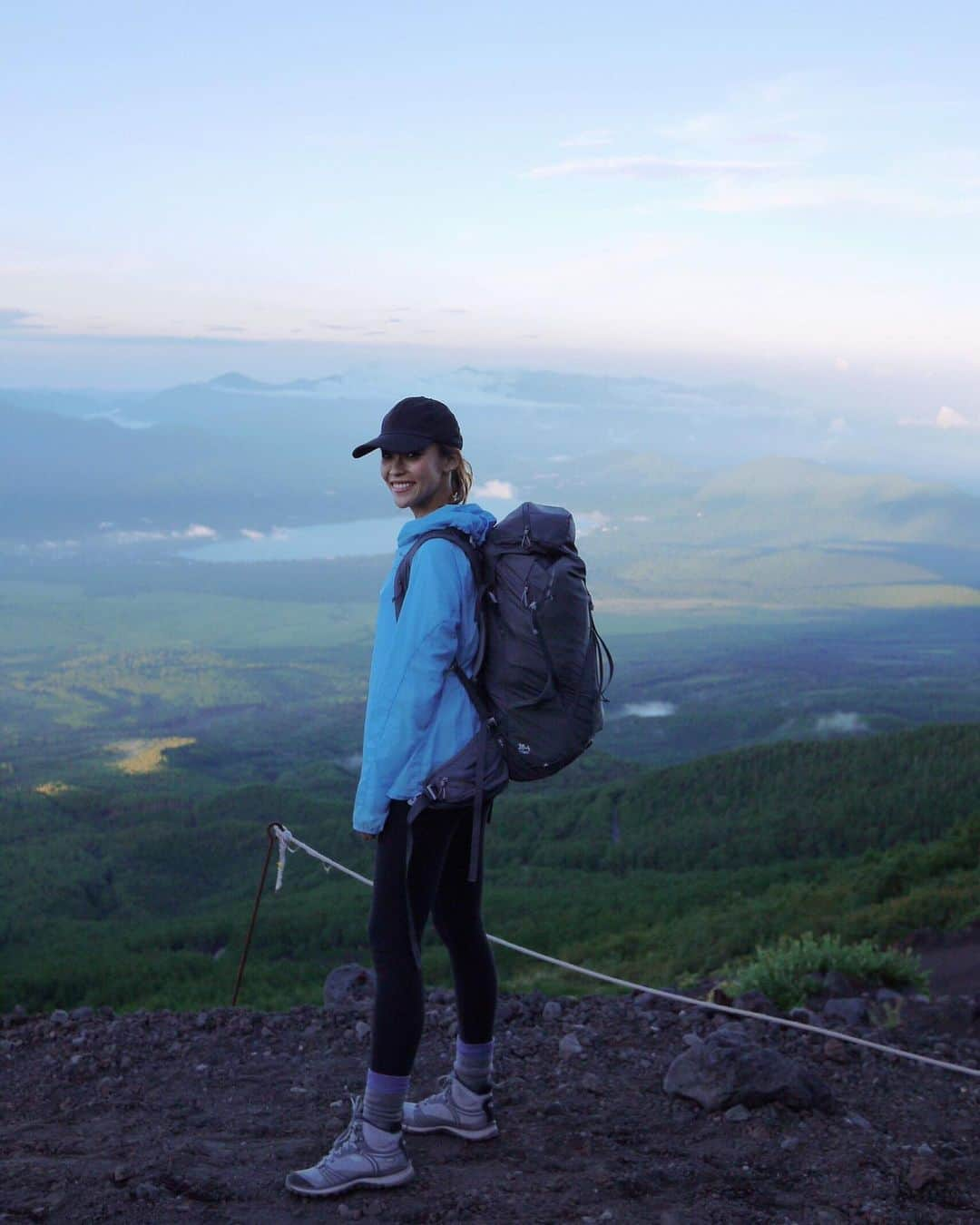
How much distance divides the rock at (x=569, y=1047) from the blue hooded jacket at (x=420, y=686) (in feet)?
6.43

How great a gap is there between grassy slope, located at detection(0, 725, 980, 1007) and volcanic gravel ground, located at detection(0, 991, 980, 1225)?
172 inches

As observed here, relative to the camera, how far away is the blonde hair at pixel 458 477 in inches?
144

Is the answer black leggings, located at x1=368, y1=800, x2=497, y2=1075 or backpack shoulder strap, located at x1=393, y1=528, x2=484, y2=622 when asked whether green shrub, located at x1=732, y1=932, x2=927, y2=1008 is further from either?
backpack shoulder strap, located at x1=393, y1=528, x2=484, y2=622

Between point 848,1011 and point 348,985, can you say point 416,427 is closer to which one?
point 848,1011

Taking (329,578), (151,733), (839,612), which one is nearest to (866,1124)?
(151,733)

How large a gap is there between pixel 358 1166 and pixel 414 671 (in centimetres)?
146

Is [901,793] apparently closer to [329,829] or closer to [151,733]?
[329,829]

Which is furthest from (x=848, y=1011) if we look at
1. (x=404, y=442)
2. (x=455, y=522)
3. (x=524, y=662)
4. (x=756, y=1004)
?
(x=404, y=442)

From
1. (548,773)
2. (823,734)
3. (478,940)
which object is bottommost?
(823,734)

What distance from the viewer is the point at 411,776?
134 inches

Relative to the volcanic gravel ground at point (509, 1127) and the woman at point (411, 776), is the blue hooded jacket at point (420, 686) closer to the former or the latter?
the woman at point (411, 776)

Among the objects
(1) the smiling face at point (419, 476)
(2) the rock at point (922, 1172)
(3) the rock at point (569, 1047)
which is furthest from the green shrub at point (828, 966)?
(1) the smiling face at point (419, 476)

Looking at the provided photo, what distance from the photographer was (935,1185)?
3.67 metres

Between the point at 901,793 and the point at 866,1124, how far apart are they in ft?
63.5
